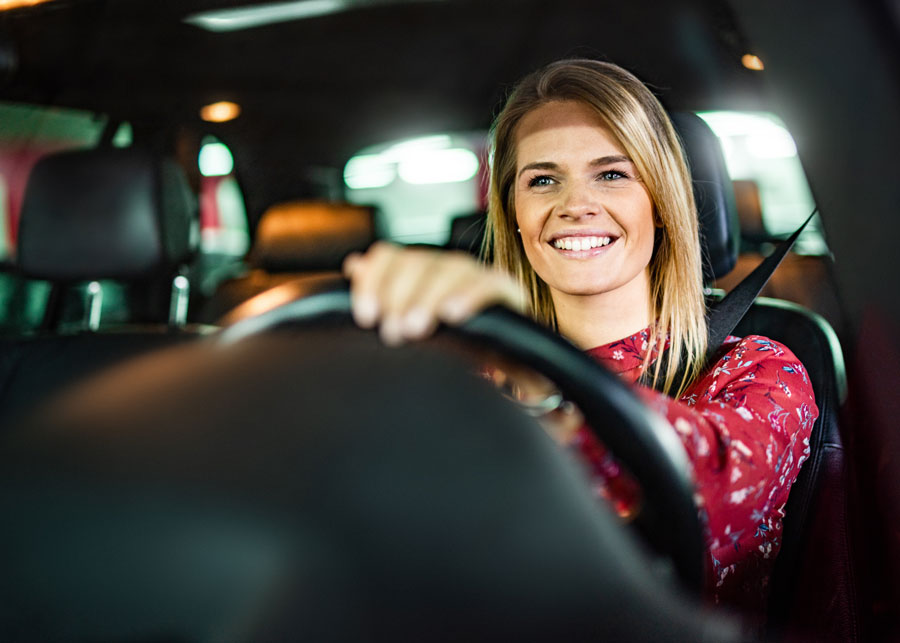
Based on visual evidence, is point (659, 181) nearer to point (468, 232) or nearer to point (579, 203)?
point (579, 203)

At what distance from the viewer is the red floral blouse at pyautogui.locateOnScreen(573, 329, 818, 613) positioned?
77 centimetres

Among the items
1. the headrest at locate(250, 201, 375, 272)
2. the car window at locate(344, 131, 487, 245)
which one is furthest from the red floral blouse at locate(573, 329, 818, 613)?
the car window at locate(344, 131, 487, 245)

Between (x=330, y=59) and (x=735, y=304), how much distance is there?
94.8 inches

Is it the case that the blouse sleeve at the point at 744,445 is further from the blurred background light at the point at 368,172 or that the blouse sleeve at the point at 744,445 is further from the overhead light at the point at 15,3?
the blurred background light at the point at 368,172

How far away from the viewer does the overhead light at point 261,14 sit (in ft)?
8.82

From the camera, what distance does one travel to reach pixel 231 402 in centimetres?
64

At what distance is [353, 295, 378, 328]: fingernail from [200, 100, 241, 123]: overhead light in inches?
113

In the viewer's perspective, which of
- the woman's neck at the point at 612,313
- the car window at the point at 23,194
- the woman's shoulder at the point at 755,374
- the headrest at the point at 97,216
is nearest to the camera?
the woman's shoulder at the point at 755,374

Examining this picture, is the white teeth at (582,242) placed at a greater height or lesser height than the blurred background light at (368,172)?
lesser

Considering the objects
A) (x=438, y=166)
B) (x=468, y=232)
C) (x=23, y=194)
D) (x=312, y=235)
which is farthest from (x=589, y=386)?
(x=438, y=166)

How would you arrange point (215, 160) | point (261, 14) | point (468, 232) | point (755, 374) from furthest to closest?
point (215, 160)
point (261, 14)
point (468, 232)
point (755, 374)

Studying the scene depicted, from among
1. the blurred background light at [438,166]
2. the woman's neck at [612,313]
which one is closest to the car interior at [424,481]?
the woman's neck at [612,313]

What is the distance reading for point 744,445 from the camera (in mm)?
838

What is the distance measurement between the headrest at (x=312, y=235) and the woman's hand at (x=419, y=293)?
1.70 meters
